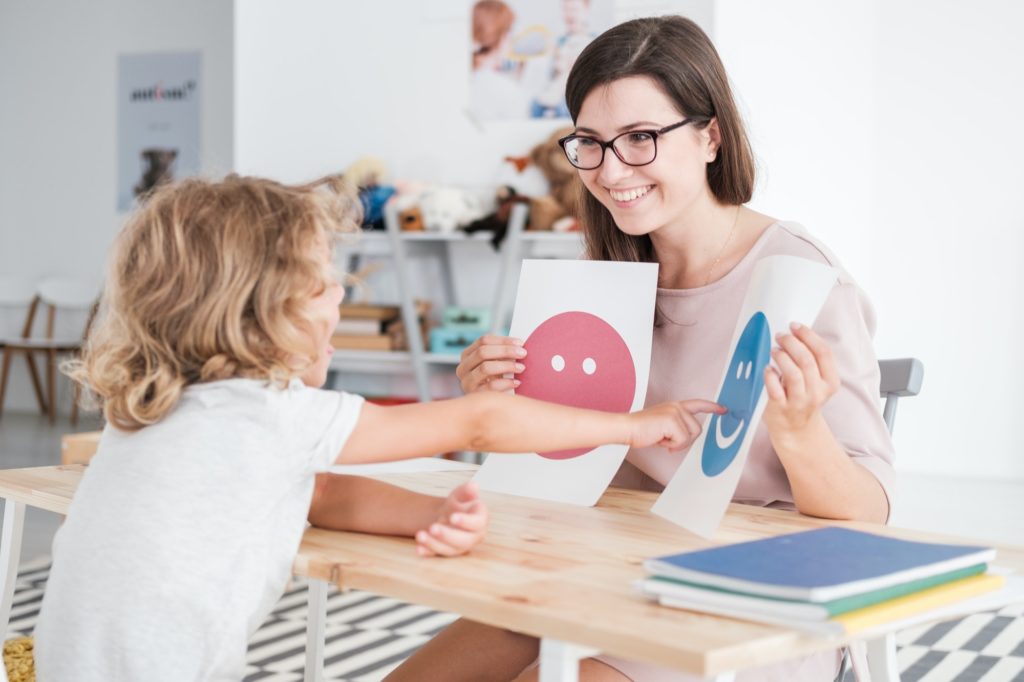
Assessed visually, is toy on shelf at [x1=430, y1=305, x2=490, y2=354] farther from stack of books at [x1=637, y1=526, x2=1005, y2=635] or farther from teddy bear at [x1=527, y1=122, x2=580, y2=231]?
stack of books at [x1=637, y1=526, x2=1005, y2=635]

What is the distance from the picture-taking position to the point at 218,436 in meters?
1.20

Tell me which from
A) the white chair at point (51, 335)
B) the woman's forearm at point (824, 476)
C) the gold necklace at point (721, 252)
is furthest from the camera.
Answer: the white chair at point (51, 335)

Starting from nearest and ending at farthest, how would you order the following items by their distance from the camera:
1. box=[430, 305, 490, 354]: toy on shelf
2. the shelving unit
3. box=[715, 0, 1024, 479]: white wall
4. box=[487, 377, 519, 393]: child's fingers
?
box=[487, 377, 519, 393]: child's fingers
the shelving unit
box=[430, 305, 490, 354]: toy on shelf
box=[715, 0, 1024, 479]: white wall

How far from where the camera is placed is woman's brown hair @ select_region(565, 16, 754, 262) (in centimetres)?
170

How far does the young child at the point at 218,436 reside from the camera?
3.90ft

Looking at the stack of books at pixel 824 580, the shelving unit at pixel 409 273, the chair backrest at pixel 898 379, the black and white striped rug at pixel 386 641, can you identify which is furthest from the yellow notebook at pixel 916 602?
the shelving unit at pixel 409 273

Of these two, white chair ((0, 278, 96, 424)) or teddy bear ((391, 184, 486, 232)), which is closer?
teddy bear ((391, 184, 486, 232))

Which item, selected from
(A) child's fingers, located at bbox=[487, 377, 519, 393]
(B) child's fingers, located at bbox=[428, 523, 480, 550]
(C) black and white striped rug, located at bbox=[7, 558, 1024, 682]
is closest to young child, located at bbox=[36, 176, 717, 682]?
(B) child's fingers, located at bbox=[428, 523, 480, 550]

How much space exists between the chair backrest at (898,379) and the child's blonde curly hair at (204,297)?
104cm

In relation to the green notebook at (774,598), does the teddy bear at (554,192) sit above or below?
above

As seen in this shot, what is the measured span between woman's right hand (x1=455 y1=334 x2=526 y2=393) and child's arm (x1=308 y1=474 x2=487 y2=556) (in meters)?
0.32

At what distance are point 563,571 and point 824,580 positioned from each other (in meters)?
0.26

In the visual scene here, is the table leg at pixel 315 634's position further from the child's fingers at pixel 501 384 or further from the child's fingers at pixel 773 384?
the child's fingers at pixel 773 384

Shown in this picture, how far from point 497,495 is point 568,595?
54 centimetres
